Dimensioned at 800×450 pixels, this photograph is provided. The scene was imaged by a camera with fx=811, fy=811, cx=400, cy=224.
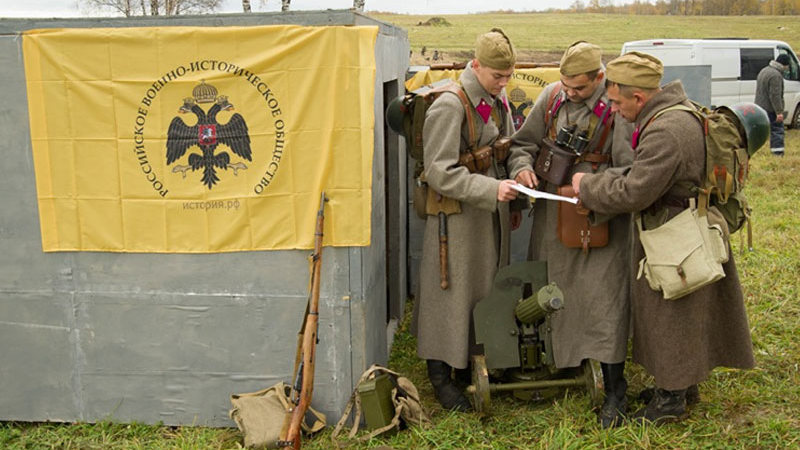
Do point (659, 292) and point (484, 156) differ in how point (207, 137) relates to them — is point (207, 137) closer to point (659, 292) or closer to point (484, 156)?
point (484, 156)

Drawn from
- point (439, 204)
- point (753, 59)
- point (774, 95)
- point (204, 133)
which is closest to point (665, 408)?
point (439, 204)

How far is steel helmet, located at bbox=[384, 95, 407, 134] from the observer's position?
4656 mm

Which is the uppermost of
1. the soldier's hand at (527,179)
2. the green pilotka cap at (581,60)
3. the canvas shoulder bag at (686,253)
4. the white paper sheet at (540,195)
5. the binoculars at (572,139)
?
the green pilotka cap at (581,60)

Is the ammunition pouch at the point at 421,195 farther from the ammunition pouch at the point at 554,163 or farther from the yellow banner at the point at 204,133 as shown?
the ammunition pouch at the point at 554,163

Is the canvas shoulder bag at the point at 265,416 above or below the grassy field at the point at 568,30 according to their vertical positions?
below

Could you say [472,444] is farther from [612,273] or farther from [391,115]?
[391,115]

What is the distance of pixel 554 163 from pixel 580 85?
457 millimetres

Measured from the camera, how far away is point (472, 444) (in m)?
4.46

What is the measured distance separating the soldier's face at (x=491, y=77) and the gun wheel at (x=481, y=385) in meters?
1.56

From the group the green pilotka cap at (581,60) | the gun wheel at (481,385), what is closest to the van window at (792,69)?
the green pilotka cap at (581,60)

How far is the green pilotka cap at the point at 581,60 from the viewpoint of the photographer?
14.5 ft

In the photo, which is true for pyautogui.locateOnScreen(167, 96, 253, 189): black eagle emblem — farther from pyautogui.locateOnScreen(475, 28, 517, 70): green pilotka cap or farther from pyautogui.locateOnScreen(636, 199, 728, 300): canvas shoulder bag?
pyautogui.locateOnScreen(636, 199, 728, 300): canvas shoulder bag

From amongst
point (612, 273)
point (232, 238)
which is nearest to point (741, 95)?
point (612, 273)

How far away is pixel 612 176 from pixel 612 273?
669 millimetres
